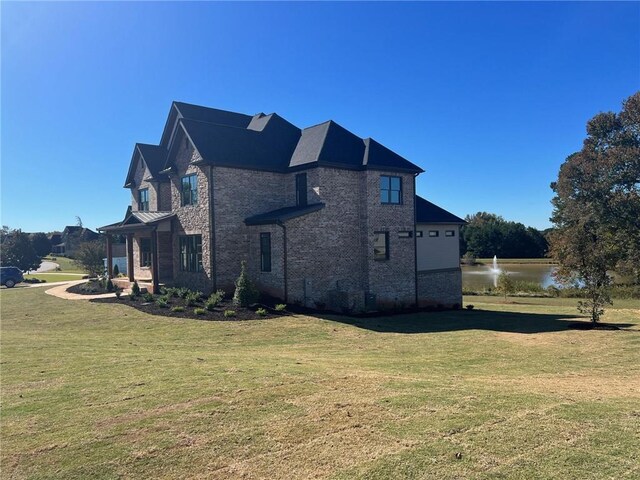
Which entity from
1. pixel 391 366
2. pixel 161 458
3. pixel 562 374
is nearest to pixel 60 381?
pixel 161 458

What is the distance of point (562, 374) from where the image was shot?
29.6 feet

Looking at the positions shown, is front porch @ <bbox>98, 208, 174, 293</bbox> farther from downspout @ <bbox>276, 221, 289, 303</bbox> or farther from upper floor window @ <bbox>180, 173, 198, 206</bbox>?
downspout @ <bbox>276, 221, 289, 303</bbox>

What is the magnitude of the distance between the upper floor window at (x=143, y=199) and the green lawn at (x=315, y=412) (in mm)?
20910

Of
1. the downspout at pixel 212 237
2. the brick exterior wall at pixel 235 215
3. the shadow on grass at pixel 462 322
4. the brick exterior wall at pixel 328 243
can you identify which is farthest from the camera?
the brick exterior wall at pixel 235 215

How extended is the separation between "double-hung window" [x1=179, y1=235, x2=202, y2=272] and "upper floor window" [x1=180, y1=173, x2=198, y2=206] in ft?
6.17

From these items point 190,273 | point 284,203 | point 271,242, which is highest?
point 284,203

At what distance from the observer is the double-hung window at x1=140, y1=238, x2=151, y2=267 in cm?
2800

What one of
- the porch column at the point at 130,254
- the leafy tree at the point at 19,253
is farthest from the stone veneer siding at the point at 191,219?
the leafy tree at the point at 19,253

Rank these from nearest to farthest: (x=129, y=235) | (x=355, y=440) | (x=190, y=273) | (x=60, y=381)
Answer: (x=355, y=440), (x=60, y=381), (x=190, y=273), (x=129, y=235)

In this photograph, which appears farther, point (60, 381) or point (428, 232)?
point (428, 232)

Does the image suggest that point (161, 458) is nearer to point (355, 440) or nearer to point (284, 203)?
point (355, 440)

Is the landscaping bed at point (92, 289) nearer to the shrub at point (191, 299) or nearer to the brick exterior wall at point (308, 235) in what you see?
the brick exterior wall at point (308, 235)

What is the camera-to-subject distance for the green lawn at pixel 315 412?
440 centimetres

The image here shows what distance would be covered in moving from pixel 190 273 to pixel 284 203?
616 centimetres
